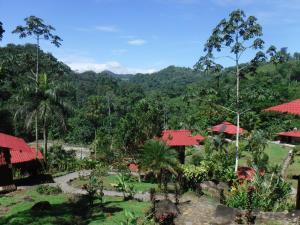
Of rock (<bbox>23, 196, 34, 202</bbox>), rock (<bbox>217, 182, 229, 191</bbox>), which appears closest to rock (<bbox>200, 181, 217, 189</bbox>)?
rock (<bbox>217, 182, 229, 191</bbox>)

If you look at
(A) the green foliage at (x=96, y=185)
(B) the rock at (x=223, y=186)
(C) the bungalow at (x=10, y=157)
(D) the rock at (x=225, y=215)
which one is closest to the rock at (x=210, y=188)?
(B) the rock at (x=223, y=186)

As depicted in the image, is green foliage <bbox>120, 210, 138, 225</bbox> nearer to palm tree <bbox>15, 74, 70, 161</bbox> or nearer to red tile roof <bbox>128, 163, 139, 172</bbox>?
red tile roof <bbox>128, 163, 139, 172</bbox>

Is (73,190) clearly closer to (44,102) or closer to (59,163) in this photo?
(59,163)

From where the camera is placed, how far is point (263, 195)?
802 inches

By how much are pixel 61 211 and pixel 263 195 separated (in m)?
9.71

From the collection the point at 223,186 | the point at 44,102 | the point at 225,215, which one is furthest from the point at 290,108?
the point at 44,102

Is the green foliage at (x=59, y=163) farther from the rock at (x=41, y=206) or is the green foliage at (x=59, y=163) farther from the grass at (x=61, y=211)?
the rock at (x=41, y=206)

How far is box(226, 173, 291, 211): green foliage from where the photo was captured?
19609 mm

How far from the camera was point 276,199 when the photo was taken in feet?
70.0

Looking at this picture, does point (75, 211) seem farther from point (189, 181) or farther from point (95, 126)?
point (95, 126)

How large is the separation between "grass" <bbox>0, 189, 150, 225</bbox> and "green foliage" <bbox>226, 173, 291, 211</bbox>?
4.39 metres

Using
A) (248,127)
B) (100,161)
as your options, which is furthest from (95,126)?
(100,161)

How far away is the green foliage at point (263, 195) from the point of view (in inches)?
772

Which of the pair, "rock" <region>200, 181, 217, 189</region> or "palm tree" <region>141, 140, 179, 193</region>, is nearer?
"palm tree" <region>141, 140, 179, 193</region>
